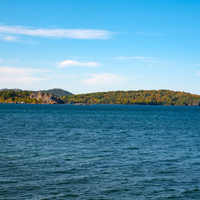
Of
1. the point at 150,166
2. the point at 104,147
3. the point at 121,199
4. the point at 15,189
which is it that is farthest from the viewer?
the point at 104,147

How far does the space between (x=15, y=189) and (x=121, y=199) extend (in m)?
8.88

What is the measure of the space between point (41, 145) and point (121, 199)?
24.2m

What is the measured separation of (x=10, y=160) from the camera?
30312 millimetres

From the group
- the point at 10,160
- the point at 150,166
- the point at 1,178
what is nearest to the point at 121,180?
the point at 150,166

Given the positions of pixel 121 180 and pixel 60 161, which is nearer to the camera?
pixel 121 180

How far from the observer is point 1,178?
77.0 feet

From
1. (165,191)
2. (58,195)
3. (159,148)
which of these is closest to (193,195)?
(165,191)

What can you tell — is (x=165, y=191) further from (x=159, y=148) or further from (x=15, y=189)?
(x=159, y=148)

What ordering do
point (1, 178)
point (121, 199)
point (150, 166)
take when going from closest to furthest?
point (121, 199) → point (1, 178) → point (150, 166)

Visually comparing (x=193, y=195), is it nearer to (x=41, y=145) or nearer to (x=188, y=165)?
(x=188, y=165)

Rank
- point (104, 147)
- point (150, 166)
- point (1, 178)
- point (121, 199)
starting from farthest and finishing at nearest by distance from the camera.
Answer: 1. point (104, 147)
2. point (150, 166)
3. point (1, 178)
4. point (121, 199)

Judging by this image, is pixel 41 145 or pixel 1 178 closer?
pixel 1 178

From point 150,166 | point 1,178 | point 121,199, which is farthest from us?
point 150,166

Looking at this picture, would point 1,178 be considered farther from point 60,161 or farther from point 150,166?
point 150,166
